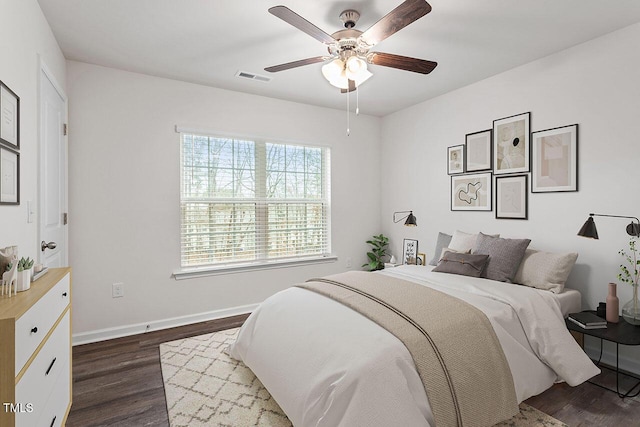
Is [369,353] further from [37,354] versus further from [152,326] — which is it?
[152,326]

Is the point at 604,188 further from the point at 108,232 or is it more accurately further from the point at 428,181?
the point at 108,232

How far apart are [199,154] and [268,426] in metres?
2.80

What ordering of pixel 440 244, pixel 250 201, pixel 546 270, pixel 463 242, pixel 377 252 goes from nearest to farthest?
pixel 546 270 < pixel 463 242 < pixel 440 244 < pixel 250 201 < pixel 377 252

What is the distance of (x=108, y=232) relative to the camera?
3244 mm

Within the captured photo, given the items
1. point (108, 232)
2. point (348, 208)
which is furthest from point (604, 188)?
point (108, 232)

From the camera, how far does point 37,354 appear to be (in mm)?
1344

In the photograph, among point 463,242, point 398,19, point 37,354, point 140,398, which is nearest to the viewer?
point 37,354

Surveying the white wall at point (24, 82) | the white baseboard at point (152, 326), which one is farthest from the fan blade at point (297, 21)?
the white baseboard at point (152, 326)

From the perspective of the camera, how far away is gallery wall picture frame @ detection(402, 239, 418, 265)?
4.36 m

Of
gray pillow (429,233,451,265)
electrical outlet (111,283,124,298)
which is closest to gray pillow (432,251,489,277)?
gray pillow (429,233,451,265)

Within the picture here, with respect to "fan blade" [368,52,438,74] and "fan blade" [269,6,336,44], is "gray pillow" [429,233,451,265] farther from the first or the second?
"fan blade" [269,6,336,44]

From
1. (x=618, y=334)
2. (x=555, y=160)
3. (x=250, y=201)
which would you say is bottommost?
(x=618, y=334)

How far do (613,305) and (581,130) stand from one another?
1.43 m

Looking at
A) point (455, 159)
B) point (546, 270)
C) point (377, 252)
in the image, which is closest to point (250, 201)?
point (377, 252)
